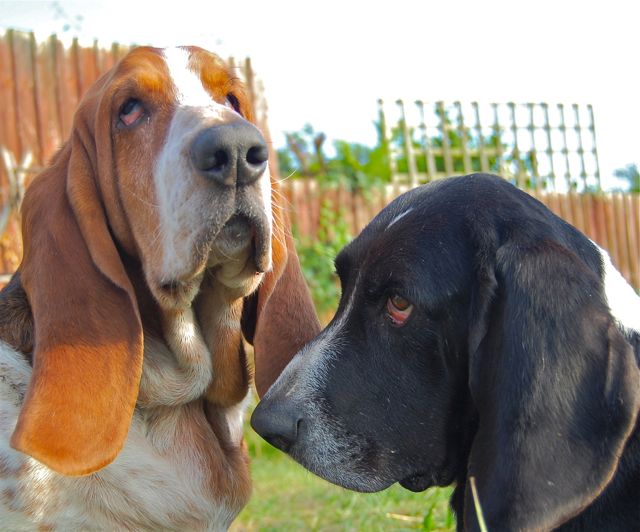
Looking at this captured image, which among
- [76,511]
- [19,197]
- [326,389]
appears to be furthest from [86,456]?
[19,197]

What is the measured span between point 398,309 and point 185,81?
1.23m

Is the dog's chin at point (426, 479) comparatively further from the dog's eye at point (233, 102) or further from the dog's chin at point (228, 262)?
the dog's eye at point (233, 102)

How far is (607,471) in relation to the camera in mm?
2422

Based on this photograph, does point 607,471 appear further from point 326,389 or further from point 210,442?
point 210,442

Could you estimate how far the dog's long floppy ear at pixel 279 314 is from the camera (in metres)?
3.56

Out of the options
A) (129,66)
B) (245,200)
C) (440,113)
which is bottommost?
(440,113)

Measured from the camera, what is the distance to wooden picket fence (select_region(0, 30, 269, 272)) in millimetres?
9141

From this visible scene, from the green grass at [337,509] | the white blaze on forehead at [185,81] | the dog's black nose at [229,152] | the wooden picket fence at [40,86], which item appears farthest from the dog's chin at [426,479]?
the wooden picket fence at [40,86]

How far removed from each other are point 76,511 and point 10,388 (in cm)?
50

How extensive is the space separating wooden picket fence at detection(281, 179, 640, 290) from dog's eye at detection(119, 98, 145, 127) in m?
7.95

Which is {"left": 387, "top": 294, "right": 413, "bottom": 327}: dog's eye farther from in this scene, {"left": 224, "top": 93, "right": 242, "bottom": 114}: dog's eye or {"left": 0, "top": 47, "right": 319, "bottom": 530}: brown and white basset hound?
{"left": 224, "top": 93, "right": 242, "bottom": 114}: dog's eye

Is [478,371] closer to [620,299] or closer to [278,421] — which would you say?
[620,299]

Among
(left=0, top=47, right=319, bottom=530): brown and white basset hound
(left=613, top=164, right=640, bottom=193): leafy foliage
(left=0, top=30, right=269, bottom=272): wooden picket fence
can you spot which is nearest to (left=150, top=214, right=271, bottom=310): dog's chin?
(left=0, top=47, right=319, bottom=530): brown and white basset hound

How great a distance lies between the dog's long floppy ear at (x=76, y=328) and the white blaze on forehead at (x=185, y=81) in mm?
389
